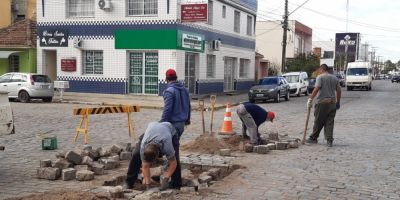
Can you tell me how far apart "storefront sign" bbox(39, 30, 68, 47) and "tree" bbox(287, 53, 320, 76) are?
27.5 meters

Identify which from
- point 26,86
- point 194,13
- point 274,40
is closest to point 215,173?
point 194,13

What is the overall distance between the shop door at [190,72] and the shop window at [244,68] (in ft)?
30.9

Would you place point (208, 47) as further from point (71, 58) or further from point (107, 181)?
point (107, 181)

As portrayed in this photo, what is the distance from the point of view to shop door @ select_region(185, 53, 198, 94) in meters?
27.8

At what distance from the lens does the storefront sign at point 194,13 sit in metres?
24.9

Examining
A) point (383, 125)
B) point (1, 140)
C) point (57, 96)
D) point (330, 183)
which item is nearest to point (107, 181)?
point (330, 183)

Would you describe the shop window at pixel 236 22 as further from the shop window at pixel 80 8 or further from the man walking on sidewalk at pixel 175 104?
the man walking on sidewalk at pixel 175 104

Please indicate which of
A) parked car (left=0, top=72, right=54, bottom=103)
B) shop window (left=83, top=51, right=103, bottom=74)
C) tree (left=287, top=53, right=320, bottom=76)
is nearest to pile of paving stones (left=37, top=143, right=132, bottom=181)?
parked car (left=0, top=72, right=54, bottom=103)

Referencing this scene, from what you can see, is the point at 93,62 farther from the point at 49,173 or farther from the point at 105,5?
the point at 49,173

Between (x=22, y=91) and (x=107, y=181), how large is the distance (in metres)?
18.5

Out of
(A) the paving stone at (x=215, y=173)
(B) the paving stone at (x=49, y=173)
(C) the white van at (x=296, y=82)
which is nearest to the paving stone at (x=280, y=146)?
(A) the paving stone at (x=215, y=173)

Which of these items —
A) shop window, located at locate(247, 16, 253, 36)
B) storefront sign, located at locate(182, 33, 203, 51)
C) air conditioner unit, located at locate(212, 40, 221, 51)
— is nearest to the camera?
storefront sign, located at locate(182, 33, 203, 51)

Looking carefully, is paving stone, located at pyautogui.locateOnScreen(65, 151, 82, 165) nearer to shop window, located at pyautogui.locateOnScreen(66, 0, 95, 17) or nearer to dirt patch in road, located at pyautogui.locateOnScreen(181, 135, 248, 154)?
dirt patch in road, located at pyautogui.locateOnScreen(181, 135, 248, 154)

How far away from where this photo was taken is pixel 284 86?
28906 millimetres
